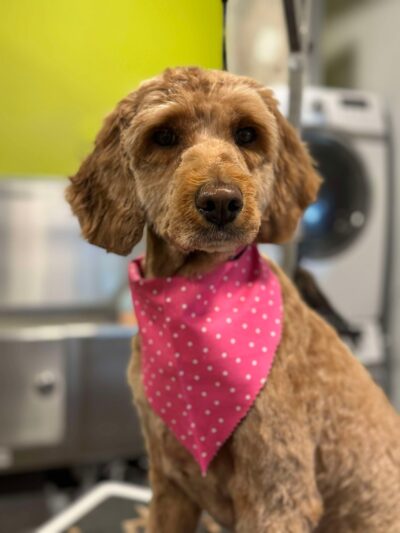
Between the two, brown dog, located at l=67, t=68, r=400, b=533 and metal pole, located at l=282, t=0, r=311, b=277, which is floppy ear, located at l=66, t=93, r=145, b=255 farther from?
metal pole, located at l=282, t=0, r=311, b=277

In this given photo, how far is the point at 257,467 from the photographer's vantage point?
669 mm

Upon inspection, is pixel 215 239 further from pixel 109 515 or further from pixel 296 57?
pixel 109 515

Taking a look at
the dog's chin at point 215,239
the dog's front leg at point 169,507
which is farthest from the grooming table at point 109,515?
the dog's chin at point 215,239

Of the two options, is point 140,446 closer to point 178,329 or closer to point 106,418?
point 106,418

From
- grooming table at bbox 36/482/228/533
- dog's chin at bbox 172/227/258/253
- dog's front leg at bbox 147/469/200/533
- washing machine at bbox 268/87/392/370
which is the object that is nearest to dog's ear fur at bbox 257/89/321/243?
dog's chin at bbox 172/227/258/253

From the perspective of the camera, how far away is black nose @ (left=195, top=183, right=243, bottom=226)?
1.88ft

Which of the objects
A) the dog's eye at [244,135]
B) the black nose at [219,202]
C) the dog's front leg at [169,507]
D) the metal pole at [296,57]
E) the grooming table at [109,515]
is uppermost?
the metal pole at [296,57]

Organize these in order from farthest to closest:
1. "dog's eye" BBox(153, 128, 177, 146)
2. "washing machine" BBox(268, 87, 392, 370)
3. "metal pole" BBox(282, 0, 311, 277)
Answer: "washing machine" BBox(268, 87, 392, 370), "metal pole" BBox(282, 0, 311, 277), "dog's eye" BBox(153, 128, 177, 146)

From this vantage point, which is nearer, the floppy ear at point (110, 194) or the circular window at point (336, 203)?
the floppy ear at point (110, 194)

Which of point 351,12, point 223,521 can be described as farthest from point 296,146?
point 351,12

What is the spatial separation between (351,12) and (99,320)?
1.72 meters

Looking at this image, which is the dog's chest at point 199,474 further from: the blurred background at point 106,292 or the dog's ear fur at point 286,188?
the blurred background at point 106,292

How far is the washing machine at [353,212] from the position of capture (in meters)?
1.94

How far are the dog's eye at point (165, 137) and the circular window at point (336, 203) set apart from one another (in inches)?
52.2
